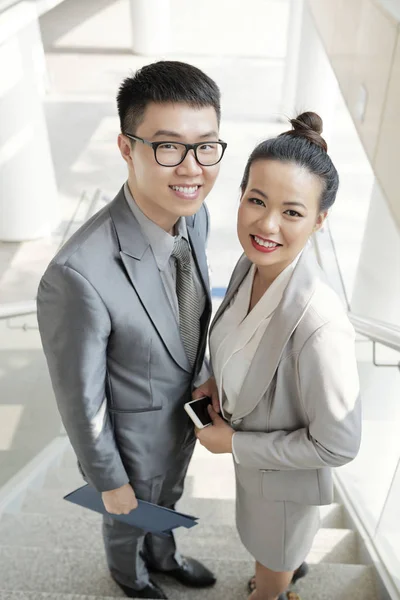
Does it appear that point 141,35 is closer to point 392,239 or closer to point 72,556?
point 392,239

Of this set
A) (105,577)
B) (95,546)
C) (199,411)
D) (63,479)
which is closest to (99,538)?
(95,546)

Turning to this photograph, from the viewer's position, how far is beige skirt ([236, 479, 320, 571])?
1997 mm

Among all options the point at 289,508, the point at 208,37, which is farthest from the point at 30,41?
the point at 208,37

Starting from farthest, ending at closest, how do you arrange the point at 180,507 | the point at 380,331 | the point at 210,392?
the point at 180,507, the point at 380,331, the point at 210,392

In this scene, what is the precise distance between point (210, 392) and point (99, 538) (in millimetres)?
1548

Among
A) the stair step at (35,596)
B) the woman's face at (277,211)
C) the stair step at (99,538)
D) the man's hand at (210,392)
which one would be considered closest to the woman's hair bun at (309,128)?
the woman's face at (277,211)

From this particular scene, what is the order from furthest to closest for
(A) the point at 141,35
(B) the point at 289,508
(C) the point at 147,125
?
1. (A) the point at 141,35
2. (B) the point at 289,508
3. (C) the point at 147,125

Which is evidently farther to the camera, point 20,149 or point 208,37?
point 208,37

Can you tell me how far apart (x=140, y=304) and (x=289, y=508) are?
926 millimetres

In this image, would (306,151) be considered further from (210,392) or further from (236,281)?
(210,392)

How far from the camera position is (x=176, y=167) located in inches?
61.0

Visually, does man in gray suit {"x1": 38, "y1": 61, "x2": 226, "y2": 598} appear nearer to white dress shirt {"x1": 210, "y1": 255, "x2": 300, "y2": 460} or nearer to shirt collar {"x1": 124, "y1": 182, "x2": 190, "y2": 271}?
shirt collar {"x1": 124, "y1": 182, "x2": 190, "y2": 271}

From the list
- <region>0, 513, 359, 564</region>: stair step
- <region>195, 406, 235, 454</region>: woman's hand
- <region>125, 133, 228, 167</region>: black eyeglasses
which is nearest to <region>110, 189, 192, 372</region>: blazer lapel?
<region>125, 133, 228, 167</region>: black eyeglasses

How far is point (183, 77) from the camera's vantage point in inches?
61.1
